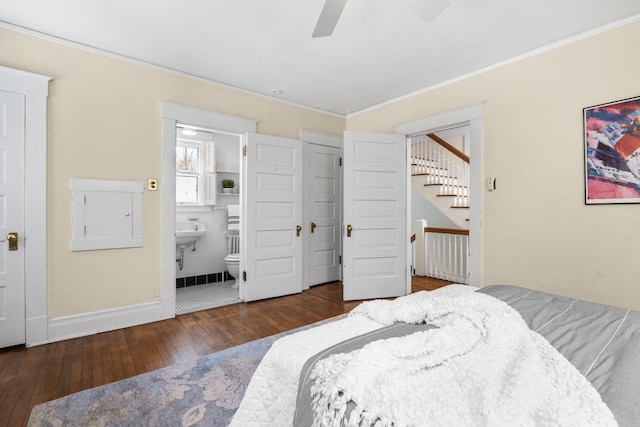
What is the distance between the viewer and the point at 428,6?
1693 millimetres

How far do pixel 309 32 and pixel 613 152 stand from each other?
251 cm

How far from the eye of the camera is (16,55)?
7.77 ft

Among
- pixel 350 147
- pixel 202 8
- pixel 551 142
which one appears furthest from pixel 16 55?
pixel 551 142

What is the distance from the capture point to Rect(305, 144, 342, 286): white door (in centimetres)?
424

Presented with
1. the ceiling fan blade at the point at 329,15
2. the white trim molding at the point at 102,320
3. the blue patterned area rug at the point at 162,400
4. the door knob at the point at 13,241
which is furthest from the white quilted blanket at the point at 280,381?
the door knob at the point at 13,241

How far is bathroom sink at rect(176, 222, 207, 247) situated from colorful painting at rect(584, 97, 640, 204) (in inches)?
166

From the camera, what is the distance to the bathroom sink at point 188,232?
3.98 m

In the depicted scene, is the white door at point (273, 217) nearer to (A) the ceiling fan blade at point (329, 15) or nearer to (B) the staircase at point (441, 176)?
(A) the ceiling fan blade at point (329, 15)

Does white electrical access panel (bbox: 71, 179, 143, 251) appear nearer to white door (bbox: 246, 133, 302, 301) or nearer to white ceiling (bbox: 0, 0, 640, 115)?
white door (bbox: 246, 133, 302, 301)

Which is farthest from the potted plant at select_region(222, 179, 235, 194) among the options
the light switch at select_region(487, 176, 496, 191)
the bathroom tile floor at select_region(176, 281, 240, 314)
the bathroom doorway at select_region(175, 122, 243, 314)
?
the light switch at select_region(487, 176, 496, 191)

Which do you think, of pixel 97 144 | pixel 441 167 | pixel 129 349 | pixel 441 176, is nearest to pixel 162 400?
pixel 129 349

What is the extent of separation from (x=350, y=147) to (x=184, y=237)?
250 cm

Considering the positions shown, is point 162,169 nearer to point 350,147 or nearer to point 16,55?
point 16,55

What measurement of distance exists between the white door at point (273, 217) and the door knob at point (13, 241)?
1.92m
